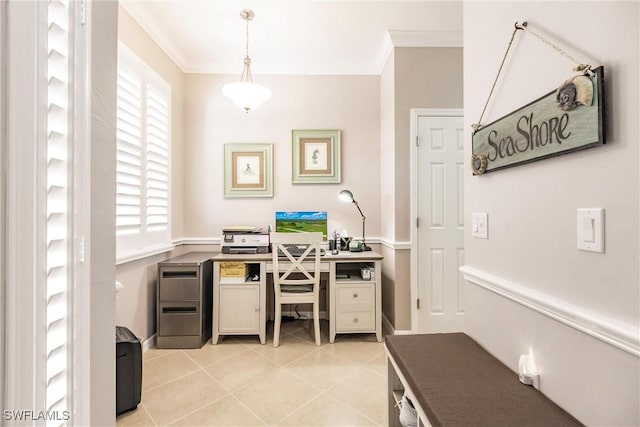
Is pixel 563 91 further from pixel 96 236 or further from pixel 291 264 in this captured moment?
pixel 291 264

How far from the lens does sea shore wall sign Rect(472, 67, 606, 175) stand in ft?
2.56

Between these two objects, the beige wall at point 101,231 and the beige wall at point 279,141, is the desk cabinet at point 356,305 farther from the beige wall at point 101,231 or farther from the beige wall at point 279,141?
Result: the beige wall at point 101,231

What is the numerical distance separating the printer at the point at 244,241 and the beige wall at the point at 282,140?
0.36 meters

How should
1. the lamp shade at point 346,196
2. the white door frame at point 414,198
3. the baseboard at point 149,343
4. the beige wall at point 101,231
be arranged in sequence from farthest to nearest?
1. the lamp shade at point 346,196
2. the white door frame at point 414,198
3. the baseboard at point 149,343
4. the beige wall at point 101,231

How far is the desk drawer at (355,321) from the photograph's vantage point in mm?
2873

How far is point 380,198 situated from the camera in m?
3.49

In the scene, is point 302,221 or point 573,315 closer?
point 573,315

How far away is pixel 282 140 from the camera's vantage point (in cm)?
346

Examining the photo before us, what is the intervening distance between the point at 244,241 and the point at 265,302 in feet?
2.12

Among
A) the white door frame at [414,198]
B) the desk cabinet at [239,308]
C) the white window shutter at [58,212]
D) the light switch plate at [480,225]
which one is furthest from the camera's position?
the white door frame at [414,198]

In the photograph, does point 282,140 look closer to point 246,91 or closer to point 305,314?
point 246,91

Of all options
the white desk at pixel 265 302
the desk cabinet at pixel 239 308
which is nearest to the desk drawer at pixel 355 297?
the white desk at pixel 265 302

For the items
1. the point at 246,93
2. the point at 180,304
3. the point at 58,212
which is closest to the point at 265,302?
the point at 180,304

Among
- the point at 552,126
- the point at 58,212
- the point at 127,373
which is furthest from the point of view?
the point at 127,373
